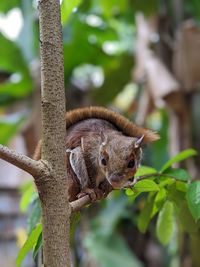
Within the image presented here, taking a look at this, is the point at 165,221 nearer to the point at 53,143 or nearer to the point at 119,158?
the point at 119,158

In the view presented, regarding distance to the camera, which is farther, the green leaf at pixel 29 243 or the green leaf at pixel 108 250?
the green leaf at pixel 108 250

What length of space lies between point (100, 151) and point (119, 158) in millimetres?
44

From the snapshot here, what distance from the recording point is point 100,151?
89cm

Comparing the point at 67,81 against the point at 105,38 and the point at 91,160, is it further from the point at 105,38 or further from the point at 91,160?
the point at 91,160

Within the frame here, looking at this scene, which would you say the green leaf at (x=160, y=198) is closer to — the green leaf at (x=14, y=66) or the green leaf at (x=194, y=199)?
the green leaf at (x=194, y=199)

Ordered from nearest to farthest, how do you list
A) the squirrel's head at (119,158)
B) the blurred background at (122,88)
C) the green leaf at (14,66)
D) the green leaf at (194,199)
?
the green leaf at (194,199)
the squirrel's head at (119,158)
the blurred background at (122,88)
the green leaf at (14,66)

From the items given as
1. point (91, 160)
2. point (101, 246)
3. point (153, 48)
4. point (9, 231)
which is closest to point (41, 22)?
point (91, 160)

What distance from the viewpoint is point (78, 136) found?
0.95 meters

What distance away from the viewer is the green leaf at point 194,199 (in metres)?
0.72

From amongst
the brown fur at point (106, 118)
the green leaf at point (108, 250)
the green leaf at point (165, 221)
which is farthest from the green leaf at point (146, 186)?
the green leaf at point (108, 250)

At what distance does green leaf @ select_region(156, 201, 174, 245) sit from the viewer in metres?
0.88

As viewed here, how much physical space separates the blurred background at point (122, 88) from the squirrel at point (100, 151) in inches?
27.8

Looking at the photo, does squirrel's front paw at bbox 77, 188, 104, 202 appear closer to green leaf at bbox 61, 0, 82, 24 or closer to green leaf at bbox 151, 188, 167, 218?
green leaf at bbox 151, 188, 167, 218

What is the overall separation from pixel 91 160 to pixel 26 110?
1392 mm
